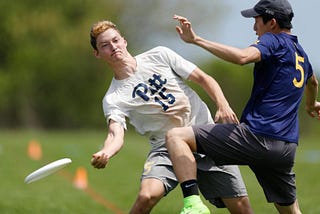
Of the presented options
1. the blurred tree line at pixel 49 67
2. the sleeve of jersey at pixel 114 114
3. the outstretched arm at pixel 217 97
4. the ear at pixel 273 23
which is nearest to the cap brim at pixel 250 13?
the ear at pixel 273 23

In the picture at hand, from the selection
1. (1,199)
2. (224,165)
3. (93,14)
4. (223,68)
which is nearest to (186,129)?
(224,165)

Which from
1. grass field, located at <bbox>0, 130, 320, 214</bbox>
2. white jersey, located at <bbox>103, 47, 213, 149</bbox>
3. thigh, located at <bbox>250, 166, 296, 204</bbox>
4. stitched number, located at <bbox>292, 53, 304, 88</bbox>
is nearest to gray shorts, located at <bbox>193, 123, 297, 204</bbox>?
thigh, located at <bbox>250, 166, 296, 204</bbox>

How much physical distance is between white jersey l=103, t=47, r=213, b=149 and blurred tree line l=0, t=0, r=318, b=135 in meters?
43.4

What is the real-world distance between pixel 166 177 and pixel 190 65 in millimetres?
1026

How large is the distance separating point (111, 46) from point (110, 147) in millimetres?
1008

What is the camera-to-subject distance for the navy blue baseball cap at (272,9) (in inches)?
275

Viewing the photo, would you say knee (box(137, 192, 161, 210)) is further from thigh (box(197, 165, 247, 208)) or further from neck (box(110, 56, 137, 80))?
neck (box(110, 56, 137, 80))

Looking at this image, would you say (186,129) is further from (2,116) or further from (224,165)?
(2,116)

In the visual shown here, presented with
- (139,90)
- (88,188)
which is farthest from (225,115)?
(88,188)

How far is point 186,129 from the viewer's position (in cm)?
701

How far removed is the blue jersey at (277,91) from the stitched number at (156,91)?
0.81 metres

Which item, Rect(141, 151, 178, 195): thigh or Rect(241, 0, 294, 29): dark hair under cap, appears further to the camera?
Rect(141, 151, 178, 195): thigh

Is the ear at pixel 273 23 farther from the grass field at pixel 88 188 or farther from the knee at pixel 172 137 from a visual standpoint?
the grass field at pixel 88 188

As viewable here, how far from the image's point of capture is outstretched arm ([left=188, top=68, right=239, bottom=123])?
6.95 meters
